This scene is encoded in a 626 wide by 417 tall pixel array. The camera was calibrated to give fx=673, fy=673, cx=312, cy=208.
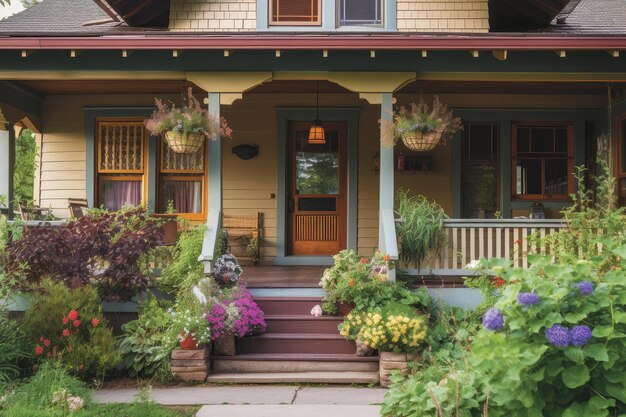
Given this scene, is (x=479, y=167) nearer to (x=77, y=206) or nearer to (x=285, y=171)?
(x=285, y=171)

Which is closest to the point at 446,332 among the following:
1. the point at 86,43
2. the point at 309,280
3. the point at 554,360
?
the point at 309,280

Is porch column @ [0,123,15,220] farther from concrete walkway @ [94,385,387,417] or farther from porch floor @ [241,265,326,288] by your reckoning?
concrete walkway @ [94,385,387,417]

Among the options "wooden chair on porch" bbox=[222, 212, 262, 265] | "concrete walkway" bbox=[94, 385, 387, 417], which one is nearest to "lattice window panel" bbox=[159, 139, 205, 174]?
"wooden chair on porch" bbox=[222, 212, 262, 265]

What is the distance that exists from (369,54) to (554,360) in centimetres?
518

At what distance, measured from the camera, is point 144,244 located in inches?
274

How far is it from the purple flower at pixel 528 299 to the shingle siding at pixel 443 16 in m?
6.35

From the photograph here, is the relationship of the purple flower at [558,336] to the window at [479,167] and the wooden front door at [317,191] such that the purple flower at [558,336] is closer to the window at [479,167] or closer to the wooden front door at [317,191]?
the wooden front door at [317,191]

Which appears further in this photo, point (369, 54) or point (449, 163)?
point (449, 163)

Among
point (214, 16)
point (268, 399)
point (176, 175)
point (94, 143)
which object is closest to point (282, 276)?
point (176, 175)

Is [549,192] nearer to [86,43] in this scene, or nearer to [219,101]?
[219,101]

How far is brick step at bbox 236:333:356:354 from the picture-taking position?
696 centimetres

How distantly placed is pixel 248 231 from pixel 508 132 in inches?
166

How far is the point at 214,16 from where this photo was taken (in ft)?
30.2

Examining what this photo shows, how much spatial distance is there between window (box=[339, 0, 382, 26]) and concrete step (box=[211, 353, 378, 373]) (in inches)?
184
